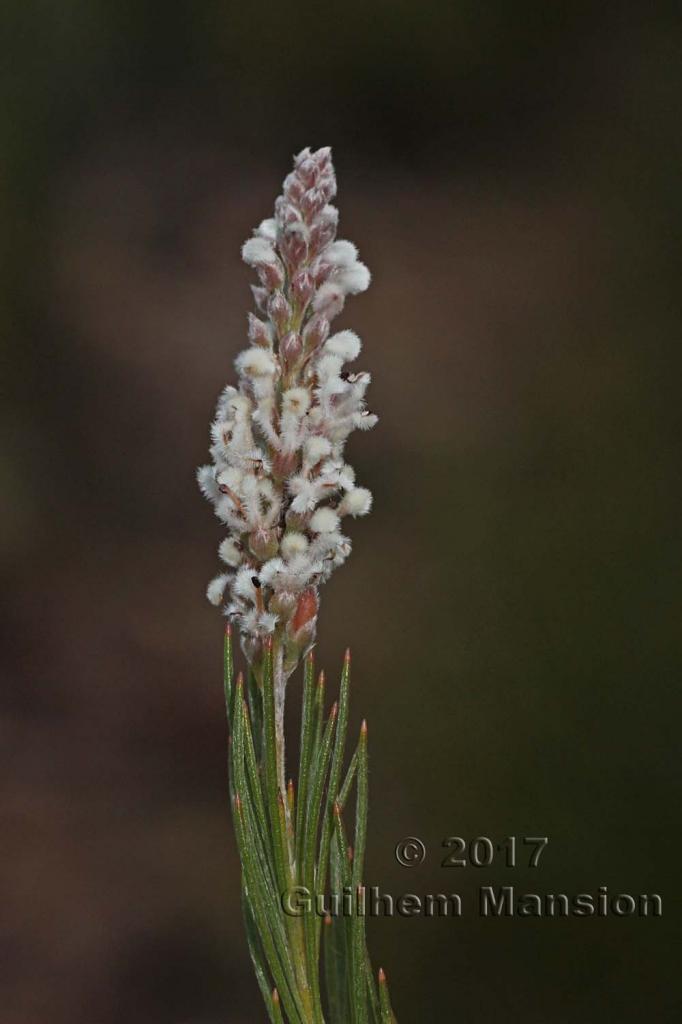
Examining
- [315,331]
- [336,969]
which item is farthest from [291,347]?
[336,969]

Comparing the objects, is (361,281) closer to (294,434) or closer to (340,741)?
(294,434)

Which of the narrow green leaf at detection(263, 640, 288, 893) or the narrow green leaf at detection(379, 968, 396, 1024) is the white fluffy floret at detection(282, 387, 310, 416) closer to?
the narrow green leaf at detection(263, 640, 288, 893)

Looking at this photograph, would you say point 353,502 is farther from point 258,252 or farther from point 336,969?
point 336,969

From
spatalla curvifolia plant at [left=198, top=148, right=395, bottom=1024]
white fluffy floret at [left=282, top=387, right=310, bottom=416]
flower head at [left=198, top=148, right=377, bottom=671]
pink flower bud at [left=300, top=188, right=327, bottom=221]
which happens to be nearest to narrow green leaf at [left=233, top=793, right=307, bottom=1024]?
spatalla curvifolia plant at [left=198, top=148, right=395, bottom=1024]

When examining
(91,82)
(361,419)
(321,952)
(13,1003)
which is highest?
(91,82)

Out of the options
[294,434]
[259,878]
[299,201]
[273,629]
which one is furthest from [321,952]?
[299,201]

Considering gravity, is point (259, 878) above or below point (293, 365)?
below

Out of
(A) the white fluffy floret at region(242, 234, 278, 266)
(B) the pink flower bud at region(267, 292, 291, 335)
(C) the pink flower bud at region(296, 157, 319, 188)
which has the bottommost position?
(B) the pink flower bud at region(267, 292, 291, 335)
